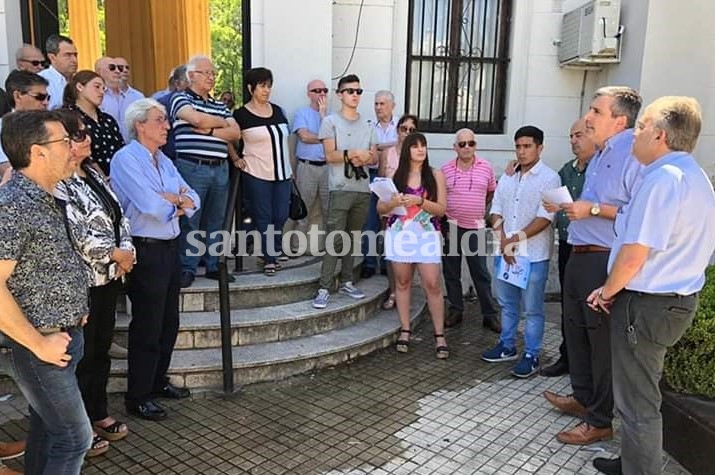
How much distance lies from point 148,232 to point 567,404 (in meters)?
2.74

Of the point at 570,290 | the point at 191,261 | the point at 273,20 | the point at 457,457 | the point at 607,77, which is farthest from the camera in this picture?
the point at 607,77

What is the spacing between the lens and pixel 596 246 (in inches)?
126

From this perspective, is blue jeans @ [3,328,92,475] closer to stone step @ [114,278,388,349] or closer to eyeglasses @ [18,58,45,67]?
stone step @ [114,278,388,349]

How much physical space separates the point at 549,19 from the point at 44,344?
21.1ft

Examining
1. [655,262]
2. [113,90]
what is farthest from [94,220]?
[655,262]

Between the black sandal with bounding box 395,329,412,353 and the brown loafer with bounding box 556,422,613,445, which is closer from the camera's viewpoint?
the brown loafer with bounding box 556,422,613,445

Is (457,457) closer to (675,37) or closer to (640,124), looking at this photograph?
(640,124)

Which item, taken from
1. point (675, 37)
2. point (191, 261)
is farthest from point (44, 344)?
point (675, 37)

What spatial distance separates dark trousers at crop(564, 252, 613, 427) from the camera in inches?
125

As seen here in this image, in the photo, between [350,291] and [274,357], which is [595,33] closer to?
[350,291]

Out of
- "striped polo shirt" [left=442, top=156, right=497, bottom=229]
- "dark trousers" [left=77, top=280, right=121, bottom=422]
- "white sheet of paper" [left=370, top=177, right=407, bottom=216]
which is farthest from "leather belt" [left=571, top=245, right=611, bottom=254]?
"dark trousers" [left=77, top=280, right=121, bottom=422]

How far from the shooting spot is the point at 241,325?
4086 millimetres

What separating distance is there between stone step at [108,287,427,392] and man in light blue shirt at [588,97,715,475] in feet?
6.95

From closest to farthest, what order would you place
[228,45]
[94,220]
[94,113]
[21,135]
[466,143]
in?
[21,135], [94,220], [94,113], [466,143], [228,45]
